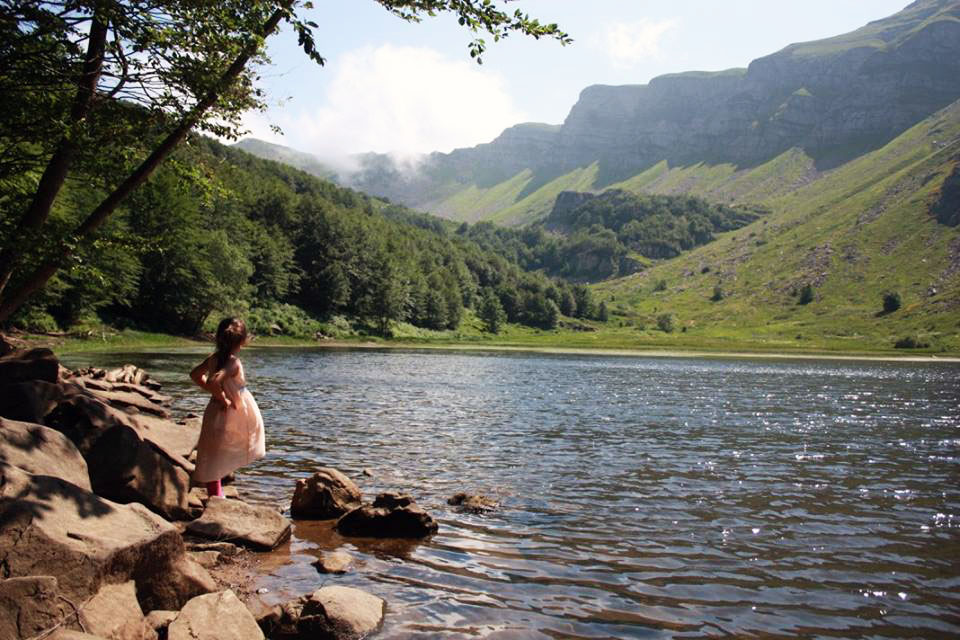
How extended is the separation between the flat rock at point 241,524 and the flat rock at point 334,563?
A: 119cm

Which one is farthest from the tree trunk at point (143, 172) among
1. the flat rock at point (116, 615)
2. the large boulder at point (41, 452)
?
the flat rock at point (116, 615)

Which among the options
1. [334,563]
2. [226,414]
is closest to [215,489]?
[226,414]

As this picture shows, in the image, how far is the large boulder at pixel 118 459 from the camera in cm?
1159

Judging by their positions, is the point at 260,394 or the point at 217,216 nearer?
the point at 260,394

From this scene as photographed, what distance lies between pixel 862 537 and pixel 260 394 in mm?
33885

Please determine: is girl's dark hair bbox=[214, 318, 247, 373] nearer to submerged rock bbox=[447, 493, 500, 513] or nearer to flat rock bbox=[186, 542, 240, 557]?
flat rock bbox=[186, 542, 240, 557]

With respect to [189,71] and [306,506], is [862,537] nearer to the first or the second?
[306,506]

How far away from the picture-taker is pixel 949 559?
42.5 feet

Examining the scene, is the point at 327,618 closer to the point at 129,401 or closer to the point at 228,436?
the point at 228,436

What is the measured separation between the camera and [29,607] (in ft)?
21.6

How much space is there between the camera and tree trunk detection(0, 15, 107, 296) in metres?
12.7

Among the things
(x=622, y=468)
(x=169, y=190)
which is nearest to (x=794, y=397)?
(x=622, y=468)

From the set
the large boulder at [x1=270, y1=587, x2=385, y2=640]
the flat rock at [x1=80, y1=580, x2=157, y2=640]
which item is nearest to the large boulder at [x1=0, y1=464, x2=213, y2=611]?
the flat rock at [x1=80, y1=580, x2=157, y2=640]

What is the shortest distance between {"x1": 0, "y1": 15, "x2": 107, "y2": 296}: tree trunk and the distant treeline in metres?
1.09
